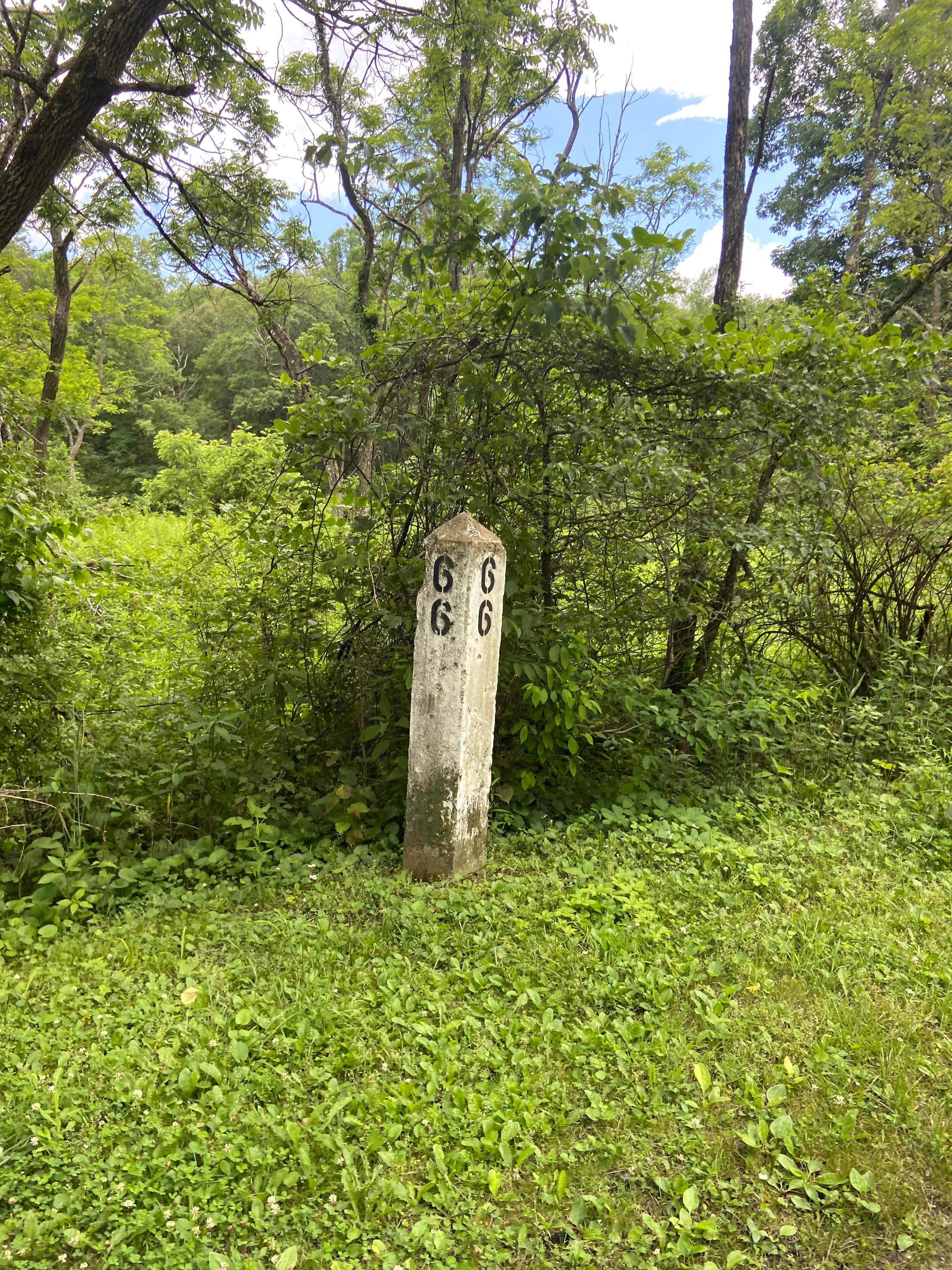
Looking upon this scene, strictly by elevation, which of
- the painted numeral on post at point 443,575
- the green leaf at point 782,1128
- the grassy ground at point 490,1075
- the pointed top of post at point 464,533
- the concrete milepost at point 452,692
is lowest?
the grassy ground at point 490,1075

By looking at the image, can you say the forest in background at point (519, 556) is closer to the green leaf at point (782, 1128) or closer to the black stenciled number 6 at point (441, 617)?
the black stenciled number 6 at point (441, 617)

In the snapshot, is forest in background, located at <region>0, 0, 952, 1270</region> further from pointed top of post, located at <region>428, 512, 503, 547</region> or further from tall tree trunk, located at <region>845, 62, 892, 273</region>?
tall tree trunk, located at <region>845, 62, 892, 273</region>

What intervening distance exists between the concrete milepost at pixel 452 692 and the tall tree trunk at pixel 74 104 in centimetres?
335

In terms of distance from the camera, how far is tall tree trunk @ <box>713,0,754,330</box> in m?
5.47

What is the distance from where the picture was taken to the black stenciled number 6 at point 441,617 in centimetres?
351

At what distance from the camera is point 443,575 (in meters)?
3.52

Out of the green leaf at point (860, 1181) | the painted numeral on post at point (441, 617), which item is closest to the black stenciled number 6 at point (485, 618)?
the painted numeral on post at point (441, 617)

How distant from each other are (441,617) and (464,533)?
41 centimetres

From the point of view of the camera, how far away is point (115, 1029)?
2.51m

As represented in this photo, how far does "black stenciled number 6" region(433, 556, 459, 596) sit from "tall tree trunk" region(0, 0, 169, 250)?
3.39 meters

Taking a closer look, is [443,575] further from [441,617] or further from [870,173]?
[870,173]

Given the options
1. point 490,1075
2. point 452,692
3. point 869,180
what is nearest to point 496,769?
point 452,692

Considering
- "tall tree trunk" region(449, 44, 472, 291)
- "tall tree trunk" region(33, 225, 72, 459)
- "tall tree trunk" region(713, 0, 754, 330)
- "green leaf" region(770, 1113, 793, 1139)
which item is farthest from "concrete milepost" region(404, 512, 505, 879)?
"tall tree trunk" region(33, 225, 72, 459)

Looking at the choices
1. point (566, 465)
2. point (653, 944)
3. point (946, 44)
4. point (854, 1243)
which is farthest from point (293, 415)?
A: point (946, 44)
